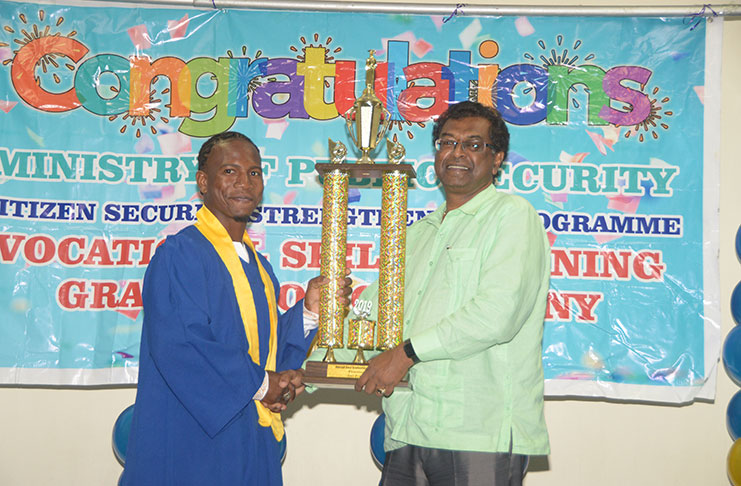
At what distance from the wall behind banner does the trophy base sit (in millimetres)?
1713

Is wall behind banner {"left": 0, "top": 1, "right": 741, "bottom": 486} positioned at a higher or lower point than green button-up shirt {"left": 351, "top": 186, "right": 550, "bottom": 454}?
lower

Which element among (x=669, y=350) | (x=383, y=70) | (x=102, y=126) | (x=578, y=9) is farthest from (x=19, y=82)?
(x=669, y=350)

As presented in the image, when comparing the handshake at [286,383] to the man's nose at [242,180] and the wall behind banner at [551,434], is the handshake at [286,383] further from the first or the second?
the wall behind banner at [551,434]

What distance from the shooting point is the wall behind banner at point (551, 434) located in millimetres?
4168

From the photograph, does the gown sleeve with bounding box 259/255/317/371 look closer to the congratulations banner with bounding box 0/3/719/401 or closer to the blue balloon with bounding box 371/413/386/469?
the blue balloon with bounding box 371/413/386/469

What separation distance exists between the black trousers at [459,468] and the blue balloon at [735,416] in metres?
1.82

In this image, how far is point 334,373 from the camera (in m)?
2.58

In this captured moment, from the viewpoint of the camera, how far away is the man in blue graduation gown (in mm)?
2506

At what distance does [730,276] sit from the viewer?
424cm

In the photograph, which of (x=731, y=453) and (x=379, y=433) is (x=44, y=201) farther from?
(x=731, y=453)

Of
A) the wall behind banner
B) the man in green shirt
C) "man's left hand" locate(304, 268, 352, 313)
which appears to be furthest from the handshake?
the wall behind banner

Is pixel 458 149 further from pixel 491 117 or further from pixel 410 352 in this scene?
pixel 410 352

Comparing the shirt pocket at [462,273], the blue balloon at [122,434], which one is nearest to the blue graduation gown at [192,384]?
the shirt pocket at [462,273]

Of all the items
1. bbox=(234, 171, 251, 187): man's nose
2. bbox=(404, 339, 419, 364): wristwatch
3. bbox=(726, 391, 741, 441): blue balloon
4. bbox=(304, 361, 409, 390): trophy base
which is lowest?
bbox=(726, 391, 741, 441): blue balloon
